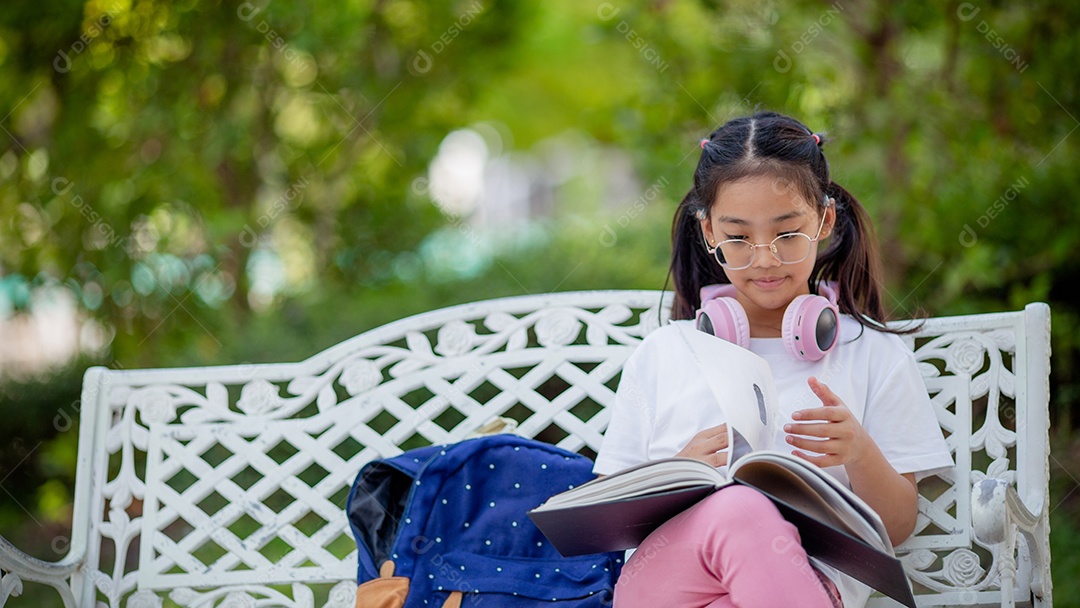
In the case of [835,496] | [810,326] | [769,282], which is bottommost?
[835,496]

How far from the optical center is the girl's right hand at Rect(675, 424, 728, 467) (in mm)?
2203

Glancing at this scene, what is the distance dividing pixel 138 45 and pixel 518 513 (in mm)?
3455

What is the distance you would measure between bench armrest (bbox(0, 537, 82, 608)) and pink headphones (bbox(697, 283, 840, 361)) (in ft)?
5.68

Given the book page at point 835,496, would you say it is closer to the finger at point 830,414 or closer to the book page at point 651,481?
the book page at point 651,481

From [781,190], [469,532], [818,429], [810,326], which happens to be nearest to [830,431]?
[818,429]

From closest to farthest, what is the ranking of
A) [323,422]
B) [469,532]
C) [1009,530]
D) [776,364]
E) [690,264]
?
[1009,530]
[776,364]
[469,532]
[690,264]
[323,422]

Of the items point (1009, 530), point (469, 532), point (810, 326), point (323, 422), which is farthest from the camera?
point (323, 422)

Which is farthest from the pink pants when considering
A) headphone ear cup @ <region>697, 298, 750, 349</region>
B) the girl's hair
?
the girl's hair

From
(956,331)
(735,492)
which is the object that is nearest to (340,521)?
(735,492)

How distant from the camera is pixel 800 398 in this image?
2.40 metres

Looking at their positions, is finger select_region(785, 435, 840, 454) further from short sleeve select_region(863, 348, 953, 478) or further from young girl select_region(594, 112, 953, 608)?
short sleeve select_region(863, 348, 953, 478)

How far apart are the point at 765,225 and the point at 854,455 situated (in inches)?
21.4

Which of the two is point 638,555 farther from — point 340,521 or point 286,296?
point 286,296

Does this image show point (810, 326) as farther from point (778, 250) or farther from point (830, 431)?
point (830, 431)
